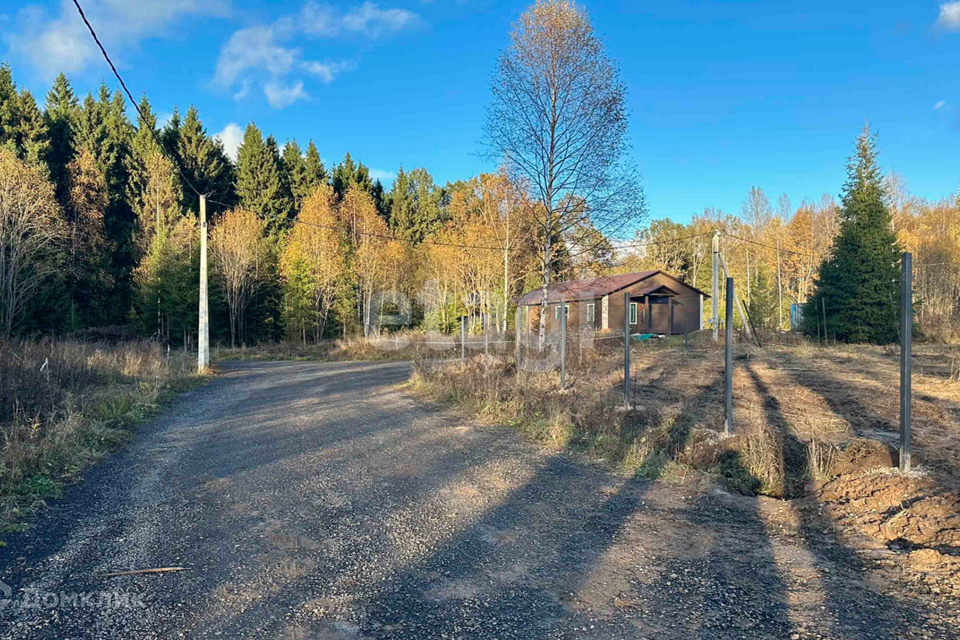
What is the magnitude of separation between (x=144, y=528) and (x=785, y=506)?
5.33m

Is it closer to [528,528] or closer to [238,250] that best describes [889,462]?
[528,528]

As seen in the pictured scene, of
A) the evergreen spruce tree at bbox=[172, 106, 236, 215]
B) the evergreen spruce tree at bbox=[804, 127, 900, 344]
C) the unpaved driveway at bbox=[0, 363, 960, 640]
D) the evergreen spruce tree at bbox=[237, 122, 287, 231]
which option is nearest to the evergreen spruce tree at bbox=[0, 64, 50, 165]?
the evergreen spruce tree at bbox=[172, 106, 236, 215]

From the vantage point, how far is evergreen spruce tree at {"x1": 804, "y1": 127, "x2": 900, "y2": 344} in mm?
22812

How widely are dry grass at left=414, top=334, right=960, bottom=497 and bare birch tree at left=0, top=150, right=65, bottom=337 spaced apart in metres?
20.9

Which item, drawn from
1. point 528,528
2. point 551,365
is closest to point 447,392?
point 551,365

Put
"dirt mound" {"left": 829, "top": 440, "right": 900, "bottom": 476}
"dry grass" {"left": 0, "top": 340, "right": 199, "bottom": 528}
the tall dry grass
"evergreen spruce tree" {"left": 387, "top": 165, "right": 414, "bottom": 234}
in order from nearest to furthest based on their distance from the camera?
"dirt mound" {"left": 829, "top": 440, "right": 900, "bottom": 476} → "dry grass" {"left": 0, "top": 340, "right": 199, "bottom": 528} → the tall dry grass → "evergreen spruce tree" {"left": 387, "top": 165, "right": 414, "bottom": 234}

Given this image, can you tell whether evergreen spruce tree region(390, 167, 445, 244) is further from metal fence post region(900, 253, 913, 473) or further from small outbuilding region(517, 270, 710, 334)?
metal fence post region(900, 253, 913, 473)

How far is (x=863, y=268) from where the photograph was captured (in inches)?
906

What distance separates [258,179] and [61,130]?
12.7 meters

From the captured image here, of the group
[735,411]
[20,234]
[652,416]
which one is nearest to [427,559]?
[652,416]

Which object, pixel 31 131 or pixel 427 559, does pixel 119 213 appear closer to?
pixel 31 131

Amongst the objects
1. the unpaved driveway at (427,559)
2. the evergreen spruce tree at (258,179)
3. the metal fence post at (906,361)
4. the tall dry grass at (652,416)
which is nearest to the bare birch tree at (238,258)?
the evergreen spruce tree at (258,179)

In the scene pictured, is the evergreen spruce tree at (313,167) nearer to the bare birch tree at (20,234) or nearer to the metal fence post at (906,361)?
the bare birch tree at (20,234)

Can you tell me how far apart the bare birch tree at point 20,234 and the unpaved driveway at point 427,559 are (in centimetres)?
2321
